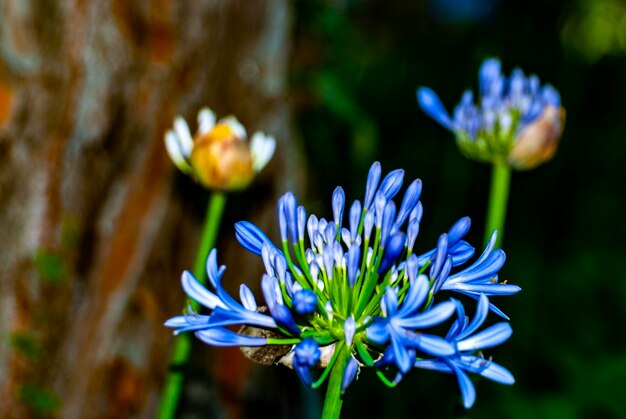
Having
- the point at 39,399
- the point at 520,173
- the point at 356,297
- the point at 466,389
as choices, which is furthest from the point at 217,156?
the point at 520,173

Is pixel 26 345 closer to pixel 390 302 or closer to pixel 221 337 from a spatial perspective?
pixel 221 337

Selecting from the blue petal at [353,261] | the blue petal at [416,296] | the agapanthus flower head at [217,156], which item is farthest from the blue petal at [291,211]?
the agapanthus flower head at [217,156]

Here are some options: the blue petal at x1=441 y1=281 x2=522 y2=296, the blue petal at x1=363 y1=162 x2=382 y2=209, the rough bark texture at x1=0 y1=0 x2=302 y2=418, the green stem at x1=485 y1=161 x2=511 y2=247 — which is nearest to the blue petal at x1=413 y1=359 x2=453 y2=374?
the blue petal at x1=441 y1=281 x2=522 y2=296

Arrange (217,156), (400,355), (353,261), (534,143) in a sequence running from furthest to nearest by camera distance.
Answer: (534,143), (217,156), (353,261), (400,355)

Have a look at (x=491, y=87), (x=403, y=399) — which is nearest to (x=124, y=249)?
(x=491, y=87)

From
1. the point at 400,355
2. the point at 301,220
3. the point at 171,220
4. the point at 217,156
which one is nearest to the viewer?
the point at 400,355

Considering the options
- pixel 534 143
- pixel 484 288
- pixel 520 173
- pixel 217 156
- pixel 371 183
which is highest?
pixel 520 173

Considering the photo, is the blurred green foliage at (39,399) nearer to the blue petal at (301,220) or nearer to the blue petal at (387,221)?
the blue petal at (301,220)
